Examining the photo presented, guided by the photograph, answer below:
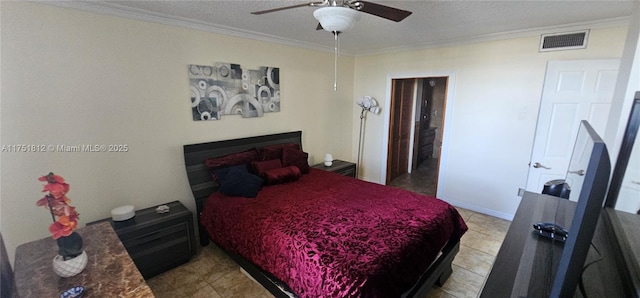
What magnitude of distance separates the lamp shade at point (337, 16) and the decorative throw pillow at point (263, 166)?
1.83 metres

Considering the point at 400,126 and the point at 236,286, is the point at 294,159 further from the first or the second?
the point at 400,126

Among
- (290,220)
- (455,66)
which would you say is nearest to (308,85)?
(455,66)

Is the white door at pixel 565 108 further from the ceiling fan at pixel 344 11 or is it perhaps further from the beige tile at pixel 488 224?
the ceiling fan at pixel 344 11

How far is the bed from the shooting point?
1619 millimetres

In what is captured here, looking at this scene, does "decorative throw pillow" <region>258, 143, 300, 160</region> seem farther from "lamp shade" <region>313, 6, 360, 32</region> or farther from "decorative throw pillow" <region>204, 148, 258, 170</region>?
"lamp shade" <region>313, 6, 360, 32</region>

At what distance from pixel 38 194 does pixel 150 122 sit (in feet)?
3.17

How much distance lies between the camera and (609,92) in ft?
8.48

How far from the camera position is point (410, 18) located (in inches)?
100

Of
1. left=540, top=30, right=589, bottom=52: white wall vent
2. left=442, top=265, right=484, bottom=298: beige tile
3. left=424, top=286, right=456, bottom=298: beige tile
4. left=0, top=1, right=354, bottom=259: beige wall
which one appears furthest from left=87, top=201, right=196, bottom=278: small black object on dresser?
left=540, top=30, right=589, bottom=52: white wall vent

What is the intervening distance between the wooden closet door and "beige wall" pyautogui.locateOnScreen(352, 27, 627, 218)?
0.50 meters

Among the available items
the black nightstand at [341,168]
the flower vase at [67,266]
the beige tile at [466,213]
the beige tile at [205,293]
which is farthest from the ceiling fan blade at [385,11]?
the beige tile at [466,213]

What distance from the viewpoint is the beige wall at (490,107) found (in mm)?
3008

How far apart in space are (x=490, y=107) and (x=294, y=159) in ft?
8.58

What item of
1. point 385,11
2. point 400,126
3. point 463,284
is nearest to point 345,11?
point 385,11
